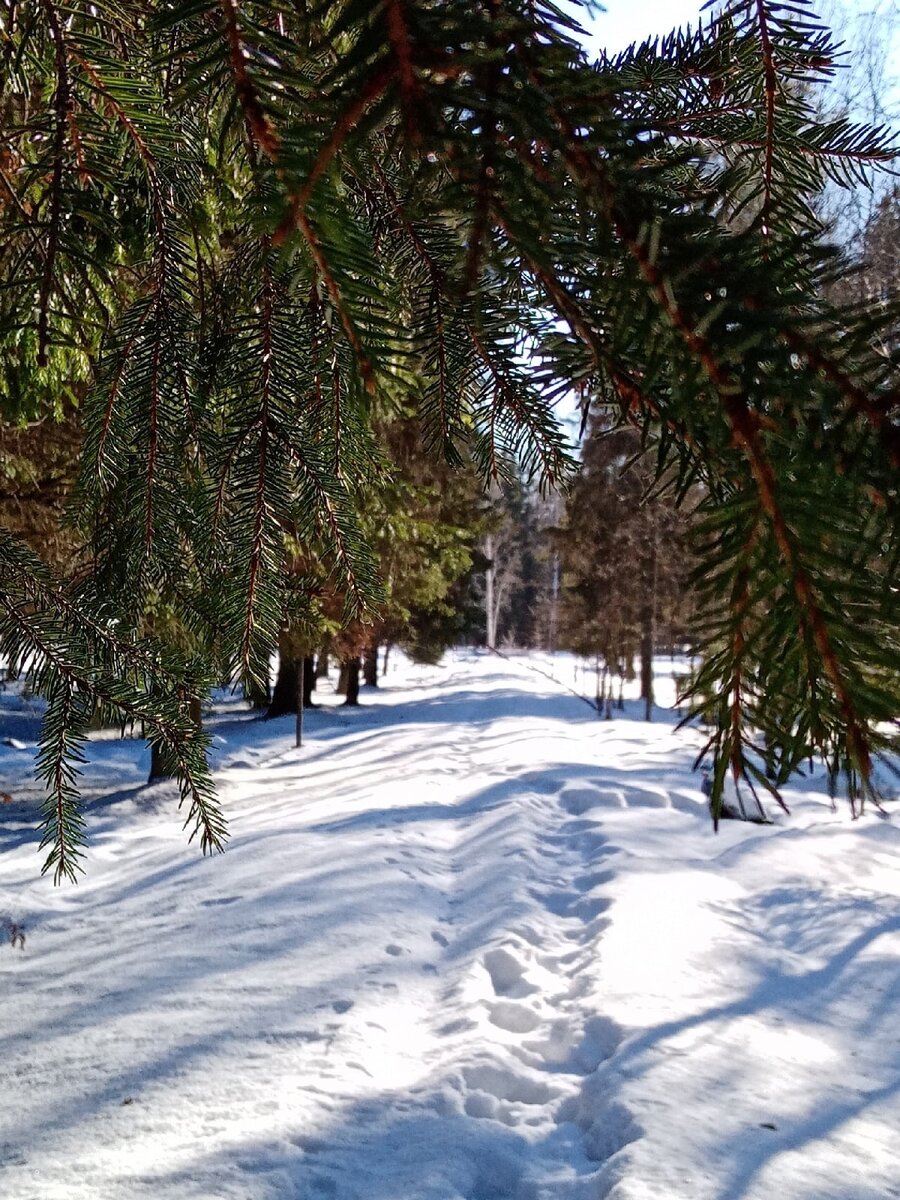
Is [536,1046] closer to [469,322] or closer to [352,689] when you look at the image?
[469,322]

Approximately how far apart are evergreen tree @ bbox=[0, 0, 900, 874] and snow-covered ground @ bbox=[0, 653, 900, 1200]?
2.35 m

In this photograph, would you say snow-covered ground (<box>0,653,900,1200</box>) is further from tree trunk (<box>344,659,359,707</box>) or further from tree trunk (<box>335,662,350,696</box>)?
tree trunk (<box>335,662,350,696</box>)

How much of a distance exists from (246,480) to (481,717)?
55.7 ft

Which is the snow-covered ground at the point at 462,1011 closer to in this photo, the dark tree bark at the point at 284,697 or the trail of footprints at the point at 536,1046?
the trail of footprints at the point at 536,1046

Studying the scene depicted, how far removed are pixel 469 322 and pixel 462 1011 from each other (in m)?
3.75

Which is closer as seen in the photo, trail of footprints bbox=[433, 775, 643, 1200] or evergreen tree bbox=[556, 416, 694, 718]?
trail of footprints bbox=[433, 775, 643, 1200]

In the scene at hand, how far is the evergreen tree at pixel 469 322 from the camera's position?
1.22 feet

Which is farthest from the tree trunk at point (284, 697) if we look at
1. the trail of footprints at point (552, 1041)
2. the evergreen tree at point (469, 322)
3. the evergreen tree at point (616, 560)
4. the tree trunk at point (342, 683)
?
the evergreen tree at point (469, 322)

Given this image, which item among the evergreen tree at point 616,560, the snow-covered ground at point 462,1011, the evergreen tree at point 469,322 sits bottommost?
the snow-covered ground at point 462,1011

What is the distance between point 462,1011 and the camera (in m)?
3.80

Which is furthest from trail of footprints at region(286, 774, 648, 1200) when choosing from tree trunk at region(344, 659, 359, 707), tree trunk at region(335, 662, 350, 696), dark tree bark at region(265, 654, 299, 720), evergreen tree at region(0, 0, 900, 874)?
tree trunk at region(335, 662, 350, 696)

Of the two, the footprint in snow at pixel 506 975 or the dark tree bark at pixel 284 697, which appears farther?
the dark tree bark at pixel 284 697

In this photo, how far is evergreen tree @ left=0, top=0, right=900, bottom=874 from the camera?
37cm

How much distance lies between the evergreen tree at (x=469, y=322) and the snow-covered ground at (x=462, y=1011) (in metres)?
2.35
